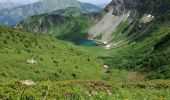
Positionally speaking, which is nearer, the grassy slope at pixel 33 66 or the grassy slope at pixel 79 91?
the grassy slope at pixel 79 91

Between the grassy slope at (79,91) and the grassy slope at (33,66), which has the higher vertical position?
the grassy slope at (79,91)

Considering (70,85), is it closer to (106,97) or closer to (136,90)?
(106,97)

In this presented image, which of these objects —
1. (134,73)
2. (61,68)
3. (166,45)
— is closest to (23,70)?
(61,68)

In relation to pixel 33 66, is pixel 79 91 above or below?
above

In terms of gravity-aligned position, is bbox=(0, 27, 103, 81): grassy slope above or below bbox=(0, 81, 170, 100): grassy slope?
below

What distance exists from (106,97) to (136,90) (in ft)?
14.6

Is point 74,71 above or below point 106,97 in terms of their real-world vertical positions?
below

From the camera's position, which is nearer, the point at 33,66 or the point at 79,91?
the point at 79,91

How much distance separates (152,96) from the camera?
31.5 metres

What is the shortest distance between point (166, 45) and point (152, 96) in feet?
250

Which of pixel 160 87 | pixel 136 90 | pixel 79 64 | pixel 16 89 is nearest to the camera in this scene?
pixel 16 89

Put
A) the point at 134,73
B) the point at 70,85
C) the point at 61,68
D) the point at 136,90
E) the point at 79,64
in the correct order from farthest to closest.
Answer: the point at 134,73
the point at 79,64
the point at 61,68
the point at 136,90
the point at 70,85

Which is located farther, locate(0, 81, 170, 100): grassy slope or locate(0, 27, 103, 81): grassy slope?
locate(0, 27, 103, 81): grassy slope

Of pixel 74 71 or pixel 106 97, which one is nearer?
pixel 106 97
